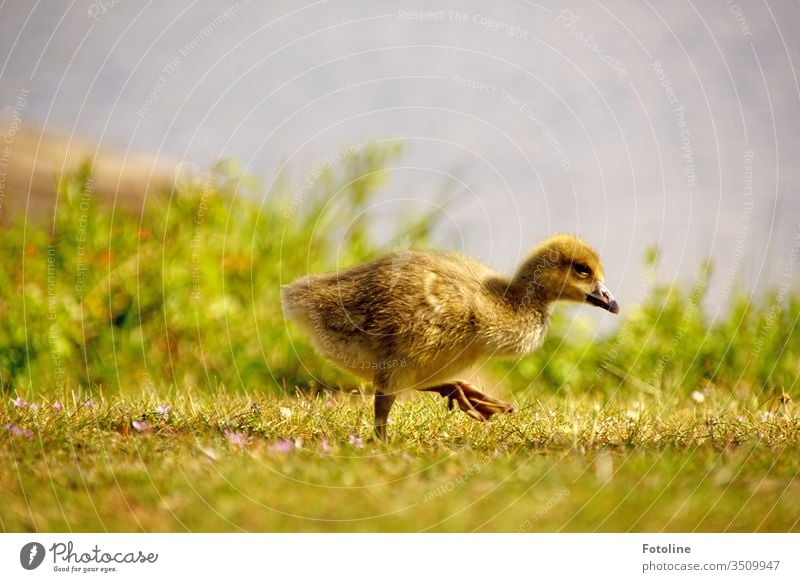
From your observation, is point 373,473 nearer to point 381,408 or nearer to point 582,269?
Result: point 381,408

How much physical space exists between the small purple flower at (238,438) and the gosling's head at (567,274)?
149 centimetres

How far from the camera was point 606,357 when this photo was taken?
21.0 ft

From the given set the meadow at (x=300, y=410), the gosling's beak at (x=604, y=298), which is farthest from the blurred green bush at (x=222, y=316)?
the gosling's beak at (x=604, y=298)

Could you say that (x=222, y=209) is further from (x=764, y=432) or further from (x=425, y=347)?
(x=764, y=432)

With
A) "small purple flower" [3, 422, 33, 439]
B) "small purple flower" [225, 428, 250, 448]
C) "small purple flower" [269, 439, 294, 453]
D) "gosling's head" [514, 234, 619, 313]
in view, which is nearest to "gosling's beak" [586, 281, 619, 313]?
"gosling's head" [514, 234, 619, 313]

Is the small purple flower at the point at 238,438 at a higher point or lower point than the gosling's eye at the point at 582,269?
lower

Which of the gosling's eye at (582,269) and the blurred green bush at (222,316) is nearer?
the gosling's eye at (582,269)

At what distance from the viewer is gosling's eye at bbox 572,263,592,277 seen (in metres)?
4.07

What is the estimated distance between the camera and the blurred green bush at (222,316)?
5832 millimetres

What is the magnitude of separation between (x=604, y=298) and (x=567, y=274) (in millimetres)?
210
